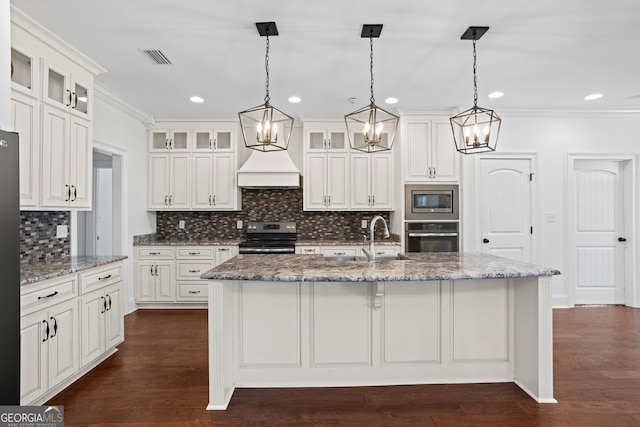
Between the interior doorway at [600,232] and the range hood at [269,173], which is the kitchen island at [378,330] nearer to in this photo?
the range hood at [269,173]

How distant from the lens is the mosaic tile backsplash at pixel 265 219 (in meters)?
5.27

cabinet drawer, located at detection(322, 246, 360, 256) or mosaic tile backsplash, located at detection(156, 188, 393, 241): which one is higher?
mosaic tile backsplash, located at detection(156, 188, 393, 241)

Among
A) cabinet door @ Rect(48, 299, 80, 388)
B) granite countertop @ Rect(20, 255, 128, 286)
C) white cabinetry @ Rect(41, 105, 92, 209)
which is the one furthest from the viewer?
white cabinetry @ Rect(41, 105, 92, 209)

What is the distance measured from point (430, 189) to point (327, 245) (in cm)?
158

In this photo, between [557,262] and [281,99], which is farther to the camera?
[557,262]

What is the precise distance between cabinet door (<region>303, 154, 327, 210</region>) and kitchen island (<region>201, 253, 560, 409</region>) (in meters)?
2.37

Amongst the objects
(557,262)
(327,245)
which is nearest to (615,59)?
(557,262)

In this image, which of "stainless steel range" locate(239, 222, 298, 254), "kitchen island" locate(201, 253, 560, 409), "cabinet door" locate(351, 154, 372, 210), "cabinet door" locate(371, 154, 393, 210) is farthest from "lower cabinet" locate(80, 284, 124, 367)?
"cabinet door" locate(371, 154, 393, 210)

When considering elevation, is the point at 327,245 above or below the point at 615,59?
below

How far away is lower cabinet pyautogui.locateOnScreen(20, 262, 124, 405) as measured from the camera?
2.14 meters

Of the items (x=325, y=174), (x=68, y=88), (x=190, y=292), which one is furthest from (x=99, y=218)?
(x=325, y=174)

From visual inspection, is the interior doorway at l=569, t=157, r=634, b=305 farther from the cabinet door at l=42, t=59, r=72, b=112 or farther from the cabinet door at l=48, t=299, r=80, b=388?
the cabinet door at l=42, t=59, r=72, b=112

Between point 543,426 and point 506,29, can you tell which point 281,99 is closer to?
point 506,29

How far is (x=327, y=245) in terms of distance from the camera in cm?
465
